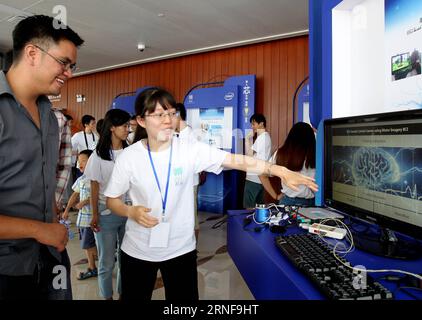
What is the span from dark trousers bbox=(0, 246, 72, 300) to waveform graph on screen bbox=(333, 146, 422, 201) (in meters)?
1.32

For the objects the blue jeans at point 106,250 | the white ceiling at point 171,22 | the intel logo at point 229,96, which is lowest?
the blue jeans at point 106,250

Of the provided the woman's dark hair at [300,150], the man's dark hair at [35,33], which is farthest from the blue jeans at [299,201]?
the man's dark hair at [35,33]

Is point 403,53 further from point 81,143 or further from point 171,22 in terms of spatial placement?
point 81,143

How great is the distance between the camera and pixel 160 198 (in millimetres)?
1392

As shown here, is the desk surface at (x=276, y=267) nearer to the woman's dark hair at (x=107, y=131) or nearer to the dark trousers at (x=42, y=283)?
the dark trousers at (x=42, y=283)

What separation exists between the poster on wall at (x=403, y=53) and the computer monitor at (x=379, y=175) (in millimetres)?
403

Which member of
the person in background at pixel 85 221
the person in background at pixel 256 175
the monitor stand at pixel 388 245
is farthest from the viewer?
the person in background at pixel 256 175

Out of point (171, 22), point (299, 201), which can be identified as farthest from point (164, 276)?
point (171, 22)

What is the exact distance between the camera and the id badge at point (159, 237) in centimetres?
133

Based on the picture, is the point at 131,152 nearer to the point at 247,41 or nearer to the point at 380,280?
the point at 380,280

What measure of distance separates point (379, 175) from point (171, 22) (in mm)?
4221

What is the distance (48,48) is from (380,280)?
1.43 m

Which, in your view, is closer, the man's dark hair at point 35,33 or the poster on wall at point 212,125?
the man's dark hair at point 35,33
